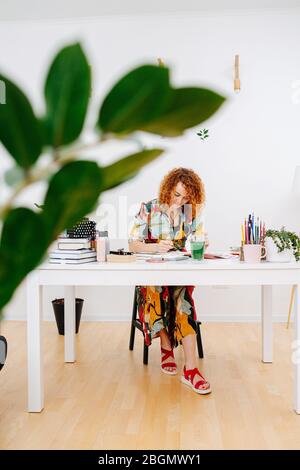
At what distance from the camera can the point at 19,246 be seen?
213 mm

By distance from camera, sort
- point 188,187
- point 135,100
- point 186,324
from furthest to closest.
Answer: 1. point 188,187
2. point 186,324
3. point 135,100

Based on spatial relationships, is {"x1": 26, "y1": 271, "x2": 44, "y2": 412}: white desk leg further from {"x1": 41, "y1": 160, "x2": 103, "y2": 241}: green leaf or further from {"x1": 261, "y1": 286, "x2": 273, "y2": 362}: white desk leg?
{"x1": 41, "y1": 160, "x2": 103, "y2": 241}: green leaf

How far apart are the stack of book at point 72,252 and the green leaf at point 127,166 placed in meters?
2.14

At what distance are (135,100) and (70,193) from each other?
0.15 feet

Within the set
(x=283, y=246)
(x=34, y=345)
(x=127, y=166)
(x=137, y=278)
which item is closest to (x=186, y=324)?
(x=137, y=278)

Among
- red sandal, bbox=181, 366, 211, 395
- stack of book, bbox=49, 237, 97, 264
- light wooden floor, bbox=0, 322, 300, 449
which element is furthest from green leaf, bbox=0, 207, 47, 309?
red sandal, bbox=181, 366, 211, 395

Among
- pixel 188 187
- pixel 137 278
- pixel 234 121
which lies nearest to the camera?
pixel 137 278

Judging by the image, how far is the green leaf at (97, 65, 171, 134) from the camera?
202mm

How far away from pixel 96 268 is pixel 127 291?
86.8 inches

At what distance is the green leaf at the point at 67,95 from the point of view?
0.20 meters

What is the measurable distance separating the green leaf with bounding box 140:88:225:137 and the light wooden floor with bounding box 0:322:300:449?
6.24ft

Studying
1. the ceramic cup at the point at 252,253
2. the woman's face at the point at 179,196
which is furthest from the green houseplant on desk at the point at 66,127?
the woman's face at the point at 179,196

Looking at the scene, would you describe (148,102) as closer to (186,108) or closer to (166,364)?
(186,108)

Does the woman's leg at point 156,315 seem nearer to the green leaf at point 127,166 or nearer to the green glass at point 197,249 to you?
the green glass at point 197,249
